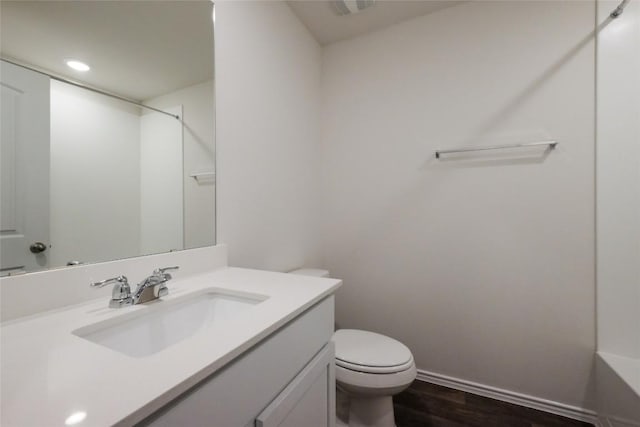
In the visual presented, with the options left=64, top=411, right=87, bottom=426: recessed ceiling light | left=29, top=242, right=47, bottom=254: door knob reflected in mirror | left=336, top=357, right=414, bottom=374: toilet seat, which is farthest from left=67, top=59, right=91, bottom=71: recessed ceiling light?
left=336, top=357, right=414, bottom=374: toilet seat

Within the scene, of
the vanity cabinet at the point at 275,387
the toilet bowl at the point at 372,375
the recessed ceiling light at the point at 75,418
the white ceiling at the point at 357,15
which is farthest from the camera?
the white ceiling at the point at 357,15

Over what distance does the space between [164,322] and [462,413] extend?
5.34 ft

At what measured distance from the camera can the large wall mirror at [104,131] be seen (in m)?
0.70

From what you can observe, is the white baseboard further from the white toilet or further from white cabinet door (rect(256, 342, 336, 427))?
white cabinet door (rect(256, 342, 336, 427))

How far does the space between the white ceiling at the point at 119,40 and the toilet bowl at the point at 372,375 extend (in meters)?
1.41

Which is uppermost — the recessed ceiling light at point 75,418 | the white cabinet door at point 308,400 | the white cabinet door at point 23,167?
the white cabinet door at point 23,167

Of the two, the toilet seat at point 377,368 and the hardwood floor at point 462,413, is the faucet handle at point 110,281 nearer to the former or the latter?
the toilet seat at point 377,368

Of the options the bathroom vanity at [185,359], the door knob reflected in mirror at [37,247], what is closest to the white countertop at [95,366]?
the bathroom vanity at [185,359]

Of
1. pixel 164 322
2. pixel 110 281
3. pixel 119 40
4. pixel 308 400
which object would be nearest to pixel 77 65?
pixel 119 40

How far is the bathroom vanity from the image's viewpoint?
388mm

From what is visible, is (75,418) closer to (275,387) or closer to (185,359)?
(185,359)

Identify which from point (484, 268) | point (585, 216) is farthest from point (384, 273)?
point (585, 216)

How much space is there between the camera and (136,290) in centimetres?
81

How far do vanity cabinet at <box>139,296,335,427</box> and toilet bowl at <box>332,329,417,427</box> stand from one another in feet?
0.91
